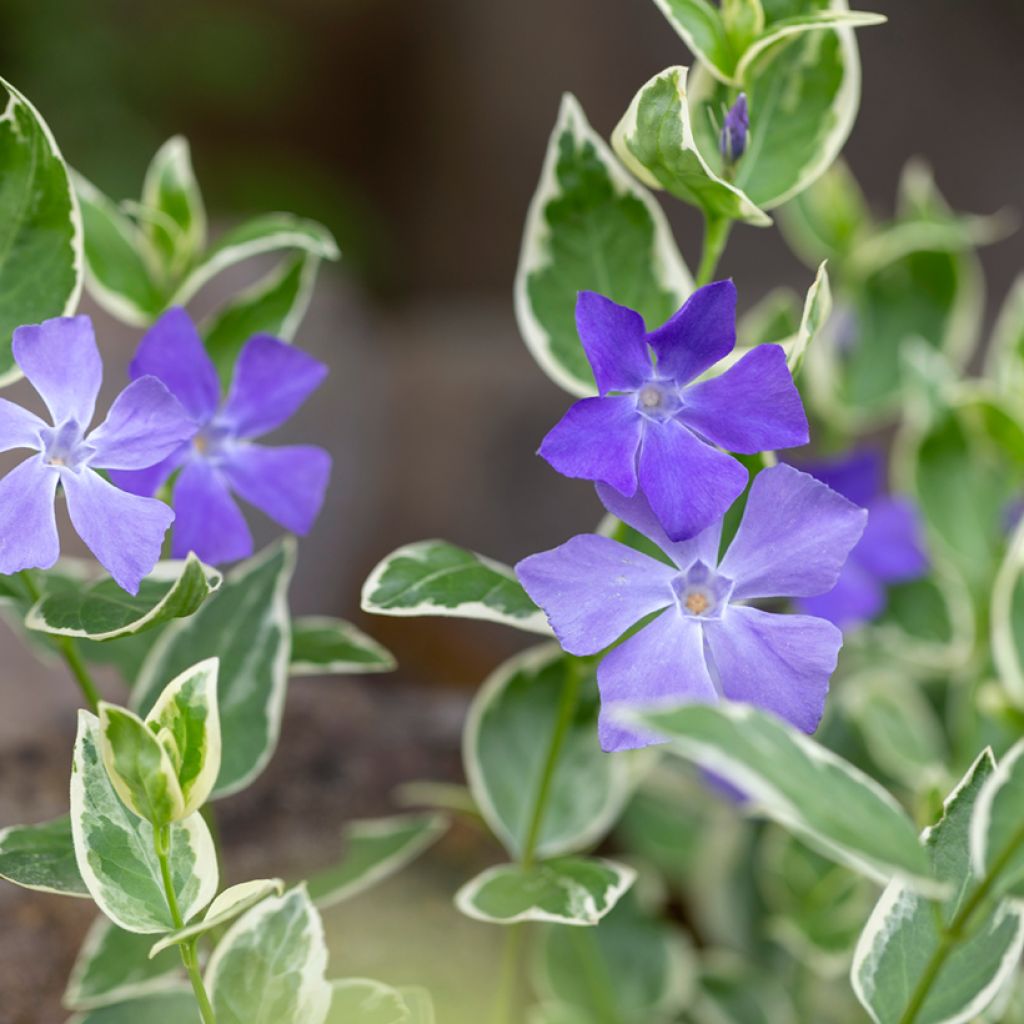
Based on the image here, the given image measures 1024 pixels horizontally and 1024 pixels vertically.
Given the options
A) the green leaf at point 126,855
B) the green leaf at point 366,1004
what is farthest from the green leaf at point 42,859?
the green leaf at point 366,1004

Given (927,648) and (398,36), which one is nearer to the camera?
(927,648)

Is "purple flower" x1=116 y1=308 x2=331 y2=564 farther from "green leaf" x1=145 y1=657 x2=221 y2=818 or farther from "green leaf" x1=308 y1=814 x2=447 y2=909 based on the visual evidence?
"green leaf" x1=308 y1=814 x2=447 y2=909

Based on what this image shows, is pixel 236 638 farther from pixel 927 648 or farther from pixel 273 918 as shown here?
pixel 927 648

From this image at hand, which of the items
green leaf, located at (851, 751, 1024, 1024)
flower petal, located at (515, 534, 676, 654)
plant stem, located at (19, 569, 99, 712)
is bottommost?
green leaf, located at (851, 751, 1024, 1024)

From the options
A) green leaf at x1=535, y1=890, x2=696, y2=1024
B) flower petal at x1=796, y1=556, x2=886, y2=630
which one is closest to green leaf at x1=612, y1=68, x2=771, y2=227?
flower petal at x1=796, y1=556, x2=886, y2=630

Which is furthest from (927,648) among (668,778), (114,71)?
(114,71)

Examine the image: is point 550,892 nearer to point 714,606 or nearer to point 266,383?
point 714,606

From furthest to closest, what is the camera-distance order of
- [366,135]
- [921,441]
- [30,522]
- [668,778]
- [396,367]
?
[366,135] → [396,367] → [668,778] → [921,441] → [30,522]
